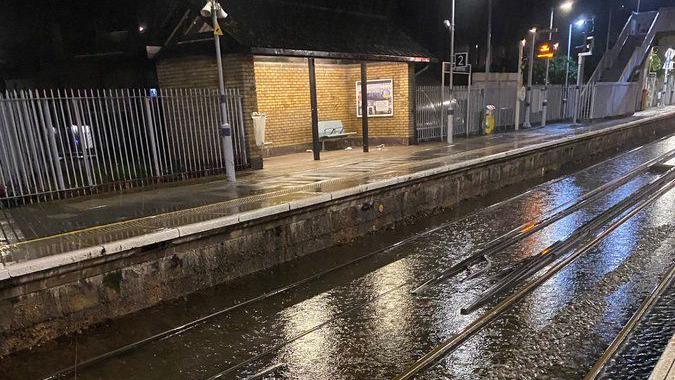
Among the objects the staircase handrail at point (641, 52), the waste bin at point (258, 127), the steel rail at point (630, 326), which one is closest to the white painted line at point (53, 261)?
the steel rail at point (630, 326)

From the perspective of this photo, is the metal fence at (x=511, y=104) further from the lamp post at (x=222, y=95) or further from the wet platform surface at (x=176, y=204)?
the lamp post at (x=222, y=95)

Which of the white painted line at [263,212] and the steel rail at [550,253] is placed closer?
the steel rail at [550,253]

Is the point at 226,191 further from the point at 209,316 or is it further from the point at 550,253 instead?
the point at 550,253

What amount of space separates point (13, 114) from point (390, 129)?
12083mm

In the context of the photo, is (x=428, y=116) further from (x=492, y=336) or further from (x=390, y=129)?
(x=492, y=336)

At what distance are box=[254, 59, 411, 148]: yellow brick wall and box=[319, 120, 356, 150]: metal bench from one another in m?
0.46

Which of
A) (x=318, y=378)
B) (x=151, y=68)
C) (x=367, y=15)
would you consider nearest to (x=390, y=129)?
(x=367, y=15)

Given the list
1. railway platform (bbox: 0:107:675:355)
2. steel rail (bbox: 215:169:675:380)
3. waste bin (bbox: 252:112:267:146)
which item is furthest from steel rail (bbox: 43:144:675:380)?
waste bin (bbox: 252:112:267:146)

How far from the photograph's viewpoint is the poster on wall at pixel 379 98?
649 inches

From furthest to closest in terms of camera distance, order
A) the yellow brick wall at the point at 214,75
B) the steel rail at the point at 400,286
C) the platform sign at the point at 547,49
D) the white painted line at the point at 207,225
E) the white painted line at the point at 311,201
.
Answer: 1. the platform sign at the point at 547,49
2. the yellow brick wall at the point at 214,75
3. the white painted line at the point at 311,201
4. the white painted line at the point at 207,225
5. the steel rail at the point at 400,286

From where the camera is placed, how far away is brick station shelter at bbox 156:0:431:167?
37.1 ft

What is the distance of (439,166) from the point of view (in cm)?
1088

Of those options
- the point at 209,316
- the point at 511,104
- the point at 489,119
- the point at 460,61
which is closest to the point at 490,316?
the point at 209,316

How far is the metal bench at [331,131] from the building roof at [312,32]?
10.4ft
